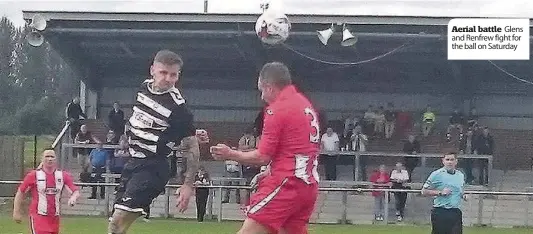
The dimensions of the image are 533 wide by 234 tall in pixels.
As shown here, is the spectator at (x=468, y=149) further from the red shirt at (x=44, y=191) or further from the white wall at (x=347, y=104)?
the red shirt at (x=44, y=191)

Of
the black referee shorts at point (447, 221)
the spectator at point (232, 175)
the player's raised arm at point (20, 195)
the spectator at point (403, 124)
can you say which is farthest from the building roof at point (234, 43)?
the player's raised arm at point (20, 195)

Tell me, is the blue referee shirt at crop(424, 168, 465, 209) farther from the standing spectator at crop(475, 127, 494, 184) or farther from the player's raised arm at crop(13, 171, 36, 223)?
the standing spectator at crop(475, 127, 494, 184)

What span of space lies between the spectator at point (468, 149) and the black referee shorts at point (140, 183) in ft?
65.3

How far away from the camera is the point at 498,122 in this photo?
3525cm

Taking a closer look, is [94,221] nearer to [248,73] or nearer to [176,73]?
[248,73]

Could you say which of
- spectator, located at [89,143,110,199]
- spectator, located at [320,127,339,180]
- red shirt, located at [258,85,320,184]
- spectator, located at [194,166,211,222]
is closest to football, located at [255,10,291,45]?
spectator, located at [320,127,339,180]

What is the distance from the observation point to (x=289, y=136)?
820 cm

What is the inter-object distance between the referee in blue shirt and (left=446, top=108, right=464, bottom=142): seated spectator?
15832mm

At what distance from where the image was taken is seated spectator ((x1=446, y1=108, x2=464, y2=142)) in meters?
30.2

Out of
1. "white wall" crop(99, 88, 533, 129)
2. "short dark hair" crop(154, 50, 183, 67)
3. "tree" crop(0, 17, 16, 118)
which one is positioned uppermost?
"tree" crop(0, 17, 16, 118)

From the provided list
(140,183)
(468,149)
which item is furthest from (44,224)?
(468,149)

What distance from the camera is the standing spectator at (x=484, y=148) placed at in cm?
2814

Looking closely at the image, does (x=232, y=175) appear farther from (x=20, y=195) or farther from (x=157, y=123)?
(x=157, y=123)

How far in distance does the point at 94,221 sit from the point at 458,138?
1118cm
